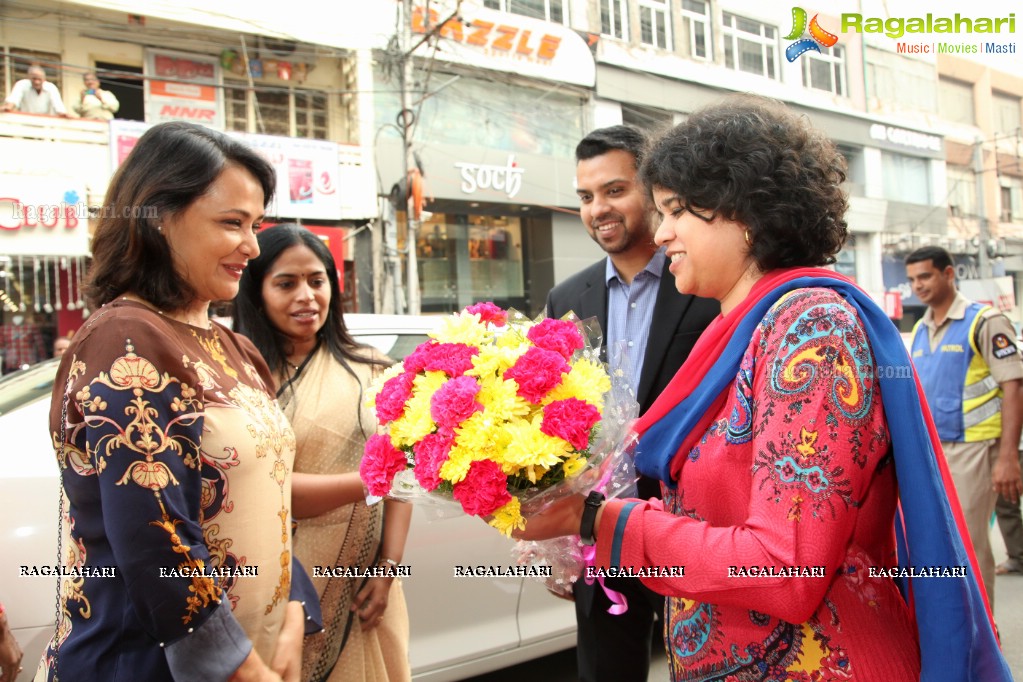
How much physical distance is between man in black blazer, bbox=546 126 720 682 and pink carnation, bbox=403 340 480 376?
0.83 m

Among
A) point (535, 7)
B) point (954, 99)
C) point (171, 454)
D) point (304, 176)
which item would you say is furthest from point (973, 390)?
point (954, 99)

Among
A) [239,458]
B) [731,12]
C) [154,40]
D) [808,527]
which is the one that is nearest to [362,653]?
[239,458]

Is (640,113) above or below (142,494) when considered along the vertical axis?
above

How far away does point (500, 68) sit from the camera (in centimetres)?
1358

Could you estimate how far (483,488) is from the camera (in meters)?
1.19

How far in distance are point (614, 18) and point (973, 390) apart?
13.3 meters

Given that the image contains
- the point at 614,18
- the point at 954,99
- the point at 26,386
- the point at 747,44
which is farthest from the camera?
the point at 954,99

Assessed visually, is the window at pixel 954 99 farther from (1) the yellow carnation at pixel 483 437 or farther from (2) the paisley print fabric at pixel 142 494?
(2) the paisley print fabric at pixel 142 494

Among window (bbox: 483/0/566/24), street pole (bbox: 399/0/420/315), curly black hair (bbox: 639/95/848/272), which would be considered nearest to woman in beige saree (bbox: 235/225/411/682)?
curly black hair (bbox: 639/95/848/272)

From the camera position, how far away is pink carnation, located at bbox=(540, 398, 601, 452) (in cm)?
120

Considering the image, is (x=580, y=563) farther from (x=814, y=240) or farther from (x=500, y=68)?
(x=500, y=68)

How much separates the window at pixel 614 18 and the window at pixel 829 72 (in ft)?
19.9

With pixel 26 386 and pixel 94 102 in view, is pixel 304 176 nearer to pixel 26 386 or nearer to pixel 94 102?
pixel 94 102

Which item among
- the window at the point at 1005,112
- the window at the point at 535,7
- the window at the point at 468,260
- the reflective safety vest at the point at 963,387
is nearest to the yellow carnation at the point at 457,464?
the reflective safety vest at the point at 963,387
